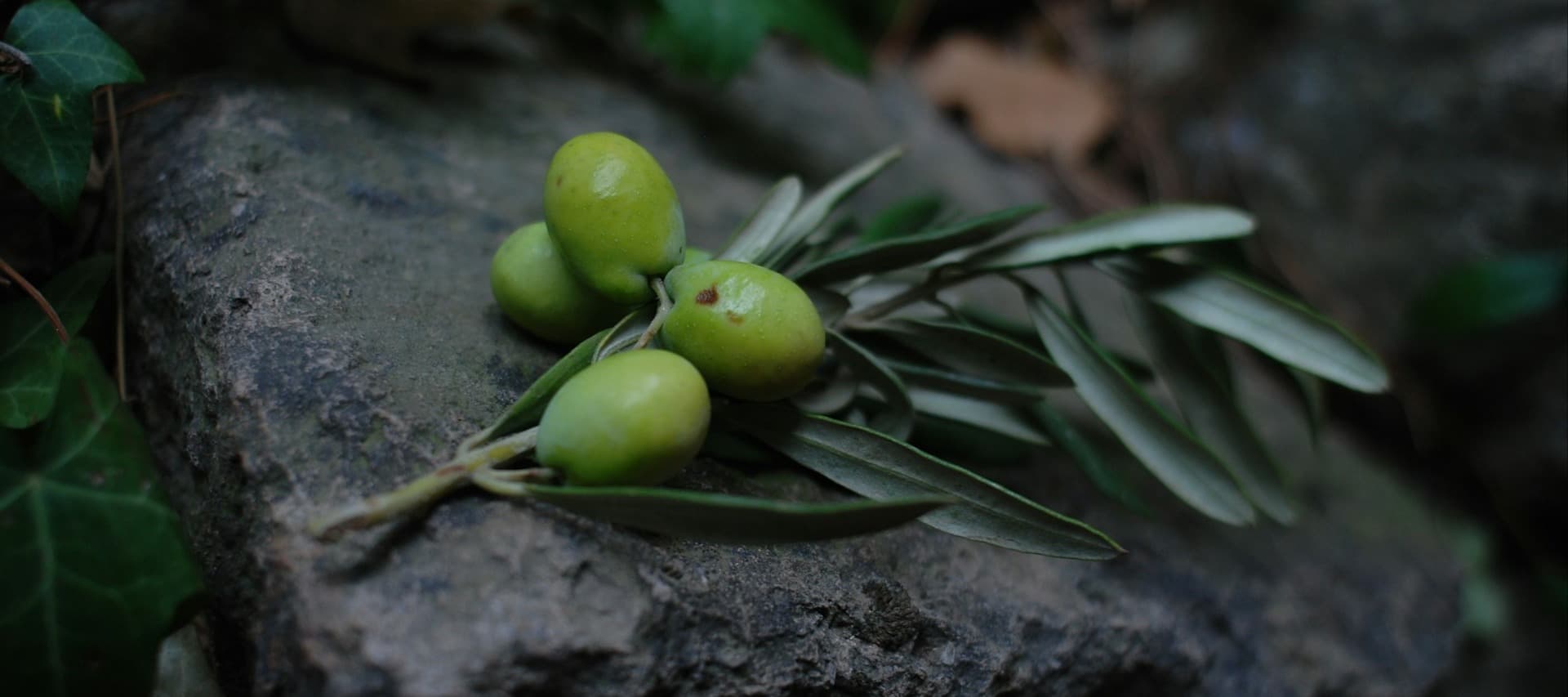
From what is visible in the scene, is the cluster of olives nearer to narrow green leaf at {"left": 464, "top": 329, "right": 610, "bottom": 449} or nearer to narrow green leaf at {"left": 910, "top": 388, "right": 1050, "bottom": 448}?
narrow green leaf at {"left": 464, "top": 329, "right": 610, "bottom": 449}

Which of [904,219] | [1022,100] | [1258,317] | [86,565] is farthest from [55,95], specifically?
[1022,100]

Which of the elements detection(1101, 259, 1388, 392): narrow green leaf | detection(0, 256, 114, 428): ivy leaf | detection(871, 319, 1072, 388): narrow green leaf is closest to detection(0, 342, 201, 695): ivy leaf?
detection(0, 256, 114, 428): ivy leaf

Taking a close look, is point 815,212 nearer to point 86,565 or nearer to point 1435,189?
point 86,565

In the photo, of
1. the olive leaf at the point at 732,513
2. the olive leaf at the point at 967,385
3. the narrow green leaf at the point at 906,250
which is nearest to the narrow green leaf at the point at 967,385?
the olive leaf at the point at 967,385

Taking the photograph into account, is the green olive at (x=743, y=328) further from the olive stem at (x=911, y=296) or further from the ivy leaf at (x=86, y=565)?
the ivy leaf at (x=86, y=565)

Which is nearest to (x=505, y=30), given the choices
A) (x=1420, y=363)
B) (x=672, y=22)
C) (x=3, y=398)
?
(x=672, y=22)

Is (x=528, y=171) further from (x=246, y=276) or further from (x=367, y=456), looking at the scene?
(x=367, y=456)
